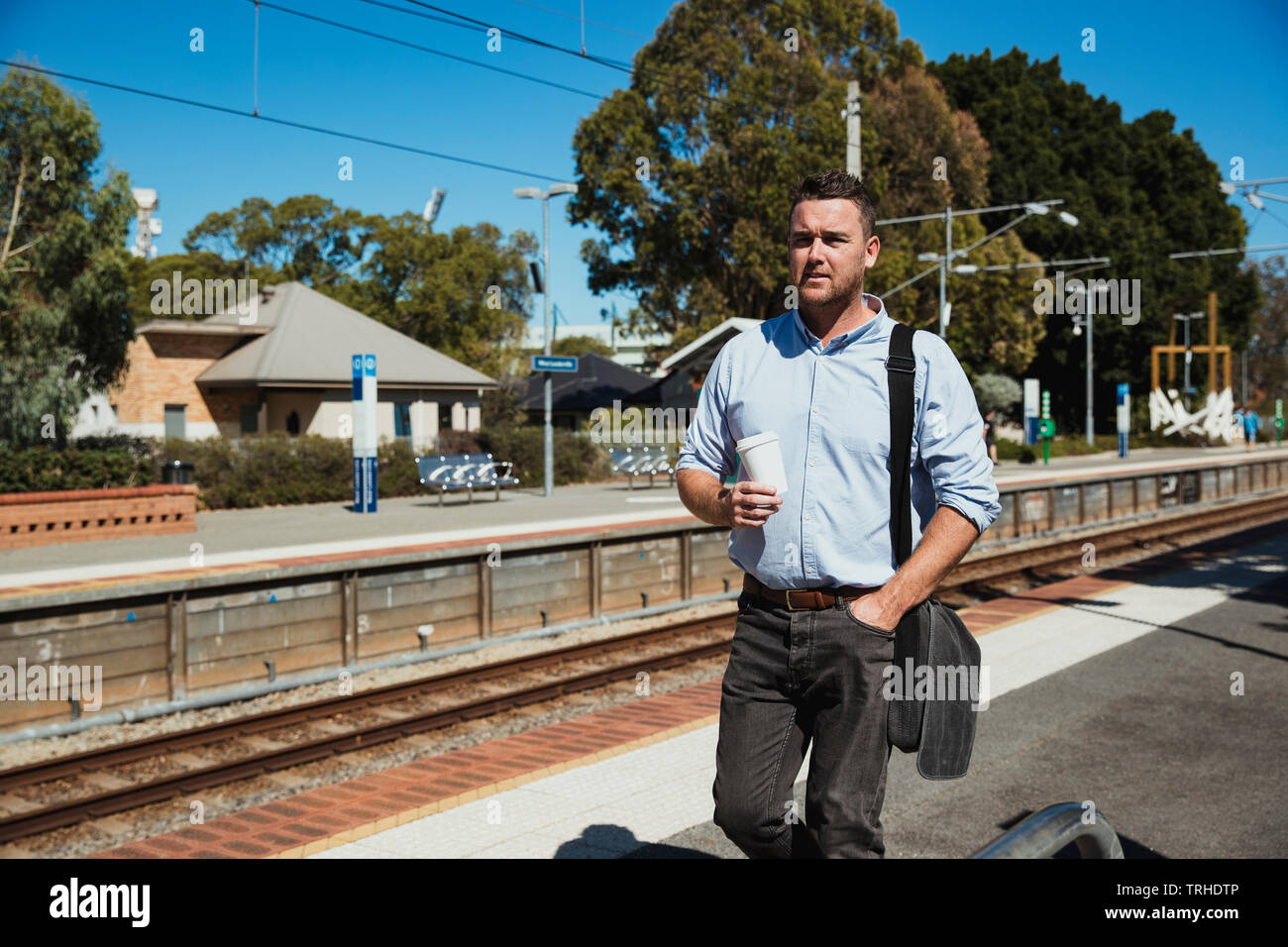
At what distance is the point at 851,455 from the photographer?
2.88 meters

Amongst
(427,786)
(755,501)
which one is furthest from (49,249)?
(755,501)

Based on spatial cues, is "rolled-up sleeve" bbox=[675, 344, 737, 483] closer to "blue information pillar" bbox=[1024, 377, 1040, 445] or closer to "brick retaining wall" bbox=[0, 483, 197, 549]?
"brick retaining wall" bbox=[0, 483, 197, 549]

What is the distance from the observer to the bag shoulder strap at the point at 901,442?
9.32ft

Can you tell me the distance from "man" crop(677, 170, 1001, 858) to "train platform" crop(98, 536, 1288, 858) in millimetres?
2436

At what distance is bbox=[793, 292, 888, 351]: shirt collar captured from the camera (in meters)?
2.96

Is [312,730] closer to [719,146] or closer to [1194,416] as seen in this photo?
[719,146]

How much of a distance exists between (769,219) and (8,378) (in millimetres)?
24705

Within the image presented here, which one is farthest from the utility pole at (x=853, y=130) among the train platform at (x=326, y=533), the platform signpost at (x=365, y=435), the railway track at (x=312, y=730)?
the platform signpost at (x=365, y=435)

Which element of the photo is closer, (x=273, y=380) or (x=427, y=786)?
→ (x=427, y=786)

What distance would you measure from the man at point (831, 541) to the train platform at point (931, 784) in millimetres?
2436

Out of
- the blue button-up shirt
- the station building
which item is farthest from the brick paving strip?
the station building

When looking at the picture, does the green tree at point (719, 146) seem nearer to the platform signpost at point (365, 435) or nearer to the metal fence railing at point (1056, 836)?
the platform signpost at point (365, 435)

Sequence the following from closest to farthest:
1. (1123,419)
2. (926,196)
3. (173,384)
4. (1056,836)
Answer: (1056,836)
(173,384)
(926,196)
(1123,419)

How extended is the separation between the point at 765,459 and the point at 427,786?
180 inches
